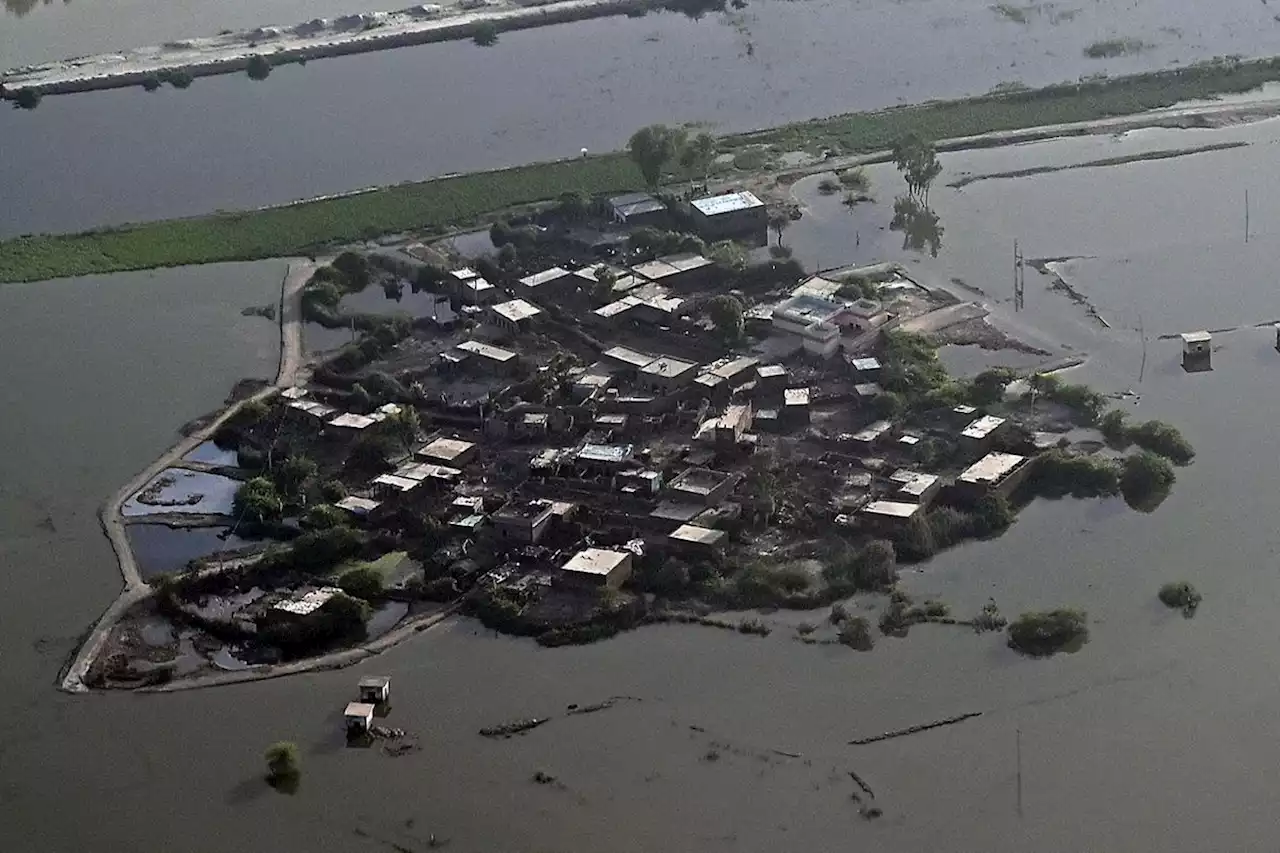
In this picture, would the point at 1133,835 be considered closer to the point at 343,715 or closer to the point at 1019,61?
the point at 343,715

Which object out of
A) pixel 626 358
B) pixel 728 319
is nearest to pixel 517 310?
pixel 626 358

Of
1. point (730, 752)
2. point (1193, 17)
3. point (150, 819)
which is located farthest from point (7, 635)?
point (1193, 17)

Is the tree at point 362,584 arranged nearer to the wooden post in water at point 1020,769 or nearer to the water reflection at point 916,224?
the wooden post in water at point 1020,769

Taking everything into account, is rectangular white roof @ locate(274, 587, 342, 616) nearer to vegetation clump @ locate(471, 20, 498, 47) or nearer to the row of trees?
the row of trees

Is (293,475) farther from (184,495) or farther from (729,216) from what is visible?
(729,216)

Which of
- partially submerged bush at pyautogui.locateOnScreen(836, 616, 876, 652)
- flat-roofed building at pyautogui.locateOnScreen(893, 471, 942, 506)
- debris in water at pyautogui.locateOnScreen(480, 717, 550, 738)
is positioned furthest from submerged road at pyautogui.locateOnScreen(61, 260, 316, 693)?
flat-roofed building at pyautogui.locateOnScreen(893, 471, 942, 506)

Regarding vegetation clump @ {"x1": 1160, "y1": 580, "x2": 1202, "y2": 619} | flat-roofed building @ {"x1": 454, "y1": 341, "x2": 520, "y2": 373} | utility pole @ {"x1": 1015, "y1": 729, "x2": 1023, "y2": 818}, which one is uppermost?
flat-roofed building @ {"x1": 454, "y1": 341, "x2": 520, "y2": 373}
